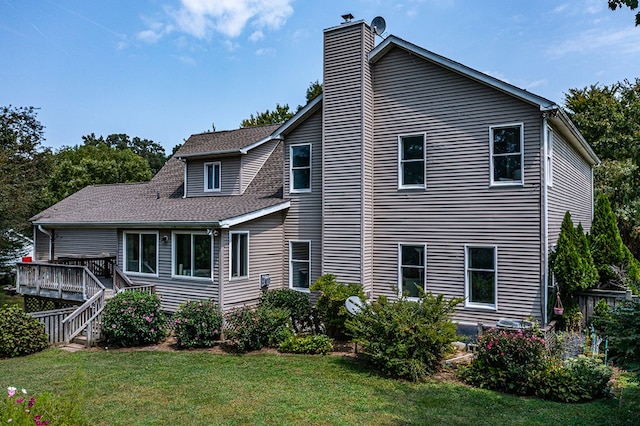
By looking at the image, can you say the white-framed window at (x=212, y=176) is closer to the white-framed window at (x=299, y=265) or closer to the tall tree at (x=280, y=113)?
the white-framed window at (x=299, y=265)

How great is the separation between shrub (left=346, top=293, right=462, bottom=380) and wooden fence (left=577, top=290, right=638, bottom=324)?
4.29 m

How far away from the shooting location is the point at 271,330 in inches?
478

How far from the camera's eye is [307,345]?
11625 mm

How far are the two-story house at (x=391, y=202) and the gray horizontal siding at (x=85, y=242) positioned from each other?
1016mm

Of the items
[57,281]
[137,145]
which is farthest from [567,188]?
[137,145]

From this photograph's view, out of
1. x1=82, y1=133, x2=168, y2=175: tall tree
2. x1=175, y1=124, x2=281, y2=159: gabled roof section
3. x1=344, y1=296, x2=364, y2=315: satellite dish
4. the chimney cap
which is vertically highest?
x1=82, y1=133, x2=168, y2=175: tall tree

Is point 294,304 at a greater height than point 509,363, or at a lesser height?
greater

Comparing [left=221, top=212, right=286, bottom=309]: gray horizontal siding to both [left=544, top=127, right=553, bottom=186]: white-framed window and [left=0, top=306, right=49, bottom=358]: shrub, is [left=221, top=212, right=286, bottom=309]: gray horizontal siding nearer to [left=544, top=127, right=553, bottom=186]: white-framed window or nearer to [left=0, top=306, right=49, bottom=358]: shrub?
[left=0, top=306, right=49, bottom=358]: shrub

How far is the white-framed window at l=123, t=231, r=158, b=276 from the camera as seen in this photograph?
15.5 meters

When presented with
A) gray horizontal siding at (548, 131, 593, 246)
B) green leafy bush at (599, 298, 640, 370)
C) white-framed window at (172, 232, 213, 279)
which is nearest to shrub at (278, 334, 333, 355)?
white-framed window at (172, 232, 213, 279)

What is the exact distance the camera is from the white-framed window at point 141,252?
50.7 feet

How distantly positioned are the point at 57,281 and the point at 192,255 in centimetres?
534

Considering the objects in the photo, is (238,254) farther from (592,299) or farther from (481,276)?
(592,299)

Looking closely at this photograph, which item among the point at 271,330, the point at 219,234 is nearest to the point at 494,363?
the point at 271,330
